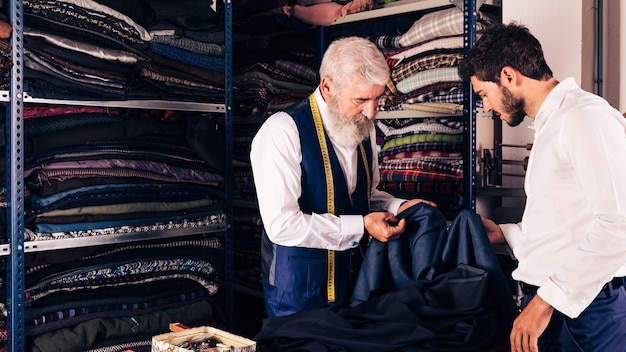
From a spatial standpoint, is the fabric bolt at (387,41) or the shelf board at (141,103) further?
the fabric bolt at (387,41)

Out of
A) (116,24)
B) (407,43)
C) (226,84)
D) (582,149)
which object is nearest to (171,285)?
(226,84)

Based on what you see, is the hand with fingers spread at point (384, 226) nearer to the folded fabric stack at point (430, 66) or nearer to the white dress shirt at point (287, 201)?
the white dress shirt at point (287, 201)

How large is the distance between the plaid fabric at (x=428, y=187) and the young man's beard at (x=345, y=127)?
31.5 inches

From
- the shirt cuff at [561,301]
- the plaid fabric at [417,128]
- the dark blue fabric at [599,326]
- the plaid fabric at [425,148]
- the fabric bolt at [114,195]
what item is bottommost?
the dark blue fabric at [599,326]

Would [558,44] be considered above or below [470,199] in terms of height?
above

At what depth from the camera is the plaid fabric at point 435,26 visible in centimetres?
312

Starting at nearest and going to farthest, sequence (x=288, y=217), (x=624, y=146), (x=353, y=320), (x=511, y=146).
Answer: (x=624, y=146) < (x=353, y=320) < (x=288, y=217) < (x=511, y=146)

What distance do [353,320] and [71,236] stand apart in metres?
1.42

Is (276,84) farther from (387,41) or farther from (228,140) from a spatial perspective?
(228,140)

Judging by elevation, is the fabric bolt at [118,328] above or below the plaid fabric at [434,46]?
below

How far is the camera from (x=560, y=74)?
3180 mm

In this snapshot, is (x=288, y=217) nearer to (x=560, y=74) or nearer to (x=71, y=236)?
(x=71, y=236)

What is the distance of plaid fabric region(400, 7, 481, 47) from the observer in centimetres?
312

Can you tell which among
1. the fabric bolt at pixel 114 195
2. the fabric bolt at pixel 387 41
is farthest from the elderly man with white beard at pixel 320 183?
the fabric bolt at pixel 387 41
